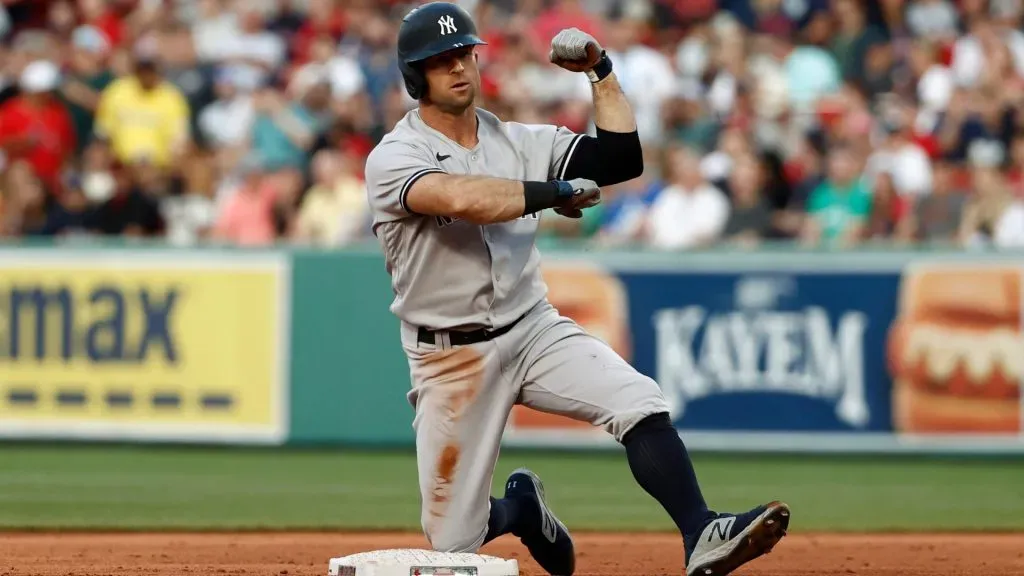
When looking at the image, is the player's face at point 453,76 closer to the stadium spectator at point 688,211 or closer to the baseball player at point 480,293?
the baseball player at point 480,293

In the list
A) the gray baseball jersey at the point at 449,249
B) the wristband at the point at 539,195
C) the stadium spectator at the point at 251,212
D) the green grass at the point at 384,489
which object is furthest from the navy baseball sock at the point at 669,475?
the stadium spectator at the point at 251,212

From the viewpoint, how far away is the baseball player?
529 cm

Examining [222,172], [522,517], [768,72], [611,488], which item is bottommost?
[611,488]

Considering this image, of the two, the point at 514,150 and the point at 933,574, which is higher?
the point at 514,150

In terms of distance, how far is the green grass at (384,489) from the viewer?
8469 mm

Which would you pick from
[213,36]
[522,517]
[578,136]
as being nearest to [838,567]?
[522,517]

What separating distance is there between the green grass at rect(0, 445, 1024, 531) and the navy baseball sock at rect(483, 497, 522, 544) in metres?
2.35

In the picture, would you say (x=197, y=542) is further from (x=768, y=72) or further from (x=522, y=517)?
(x=768, y=72)

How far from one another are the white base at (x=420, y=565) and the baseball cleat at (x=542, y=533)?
0.63 m

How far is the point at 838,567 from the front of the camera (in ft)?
21.8

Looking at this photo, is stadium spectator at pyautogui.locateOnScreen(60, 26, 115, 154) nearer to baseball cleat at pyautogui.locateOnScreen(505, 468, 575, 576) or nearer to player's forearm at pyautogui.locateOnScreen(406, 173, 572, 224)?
baseball cleat at pyautogui.locateOnScreen(505, 468, 575, 576)

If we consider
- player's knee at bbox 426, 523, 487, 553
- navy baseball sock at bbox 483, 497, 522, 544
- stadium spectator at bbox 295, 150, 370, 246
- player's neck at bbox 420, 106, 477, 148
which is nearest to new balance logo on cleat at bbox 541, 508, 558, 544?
navy baseball sock at bbox 483, 497, 522, 544

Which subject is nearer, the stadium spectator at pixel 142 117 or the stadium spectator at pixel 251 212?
the stadium spectator at pixel 251 212

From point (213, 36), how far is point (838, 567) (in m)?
10.6
